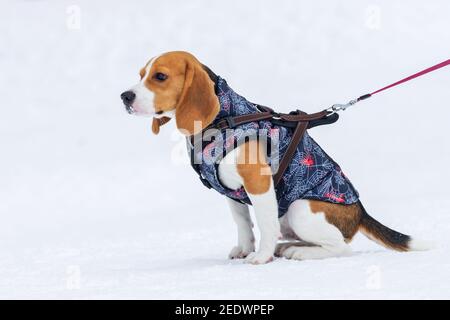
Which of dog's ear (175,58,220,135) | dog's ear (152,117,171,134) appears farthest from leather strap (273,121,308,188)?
dog's ear (152,117,171,134)

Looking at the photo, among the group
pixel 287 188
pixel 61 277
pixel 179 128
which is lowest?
pixel 61 277

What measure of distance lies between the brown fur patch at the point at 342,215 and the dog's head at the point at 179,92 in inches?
27.4

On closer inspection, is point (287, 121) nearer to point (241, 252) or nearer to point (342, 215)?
point (342, 215)

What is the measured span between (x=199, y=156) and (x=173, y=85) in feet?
1.20

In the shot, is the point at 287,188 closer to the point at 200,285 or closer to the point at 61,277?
the point at 200,285

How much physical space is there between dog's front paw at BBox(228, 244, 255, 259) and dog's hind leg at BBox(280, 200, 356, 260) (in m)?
0.30

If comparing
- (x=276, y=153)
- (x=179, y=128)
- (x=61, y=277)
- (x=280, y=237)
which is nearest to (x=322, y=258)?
(x=280, y=237)

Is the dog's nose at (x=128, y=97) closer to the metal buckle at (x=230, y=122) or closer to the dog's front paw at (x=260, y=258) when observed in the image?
the metal buckle at (x=230, y=122)

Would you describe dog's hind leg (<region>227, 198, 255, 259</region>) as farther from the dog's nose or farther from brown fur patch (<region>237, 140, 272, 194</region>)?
the dog's nose

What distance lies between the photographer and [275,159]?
392 centimetres

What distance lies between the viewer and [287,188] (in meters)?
3.96

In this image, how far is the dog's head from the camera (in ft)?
12.4

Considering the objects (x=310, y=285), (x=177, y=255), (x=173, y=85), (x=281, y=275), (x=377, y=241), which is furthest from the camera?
(x=177, y=255)

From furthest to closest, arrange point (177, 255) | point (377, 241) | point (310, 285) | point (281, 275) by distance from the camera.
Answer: point (177, 255)
point (377, 241)
point (281, 275)
point (310, 285)
